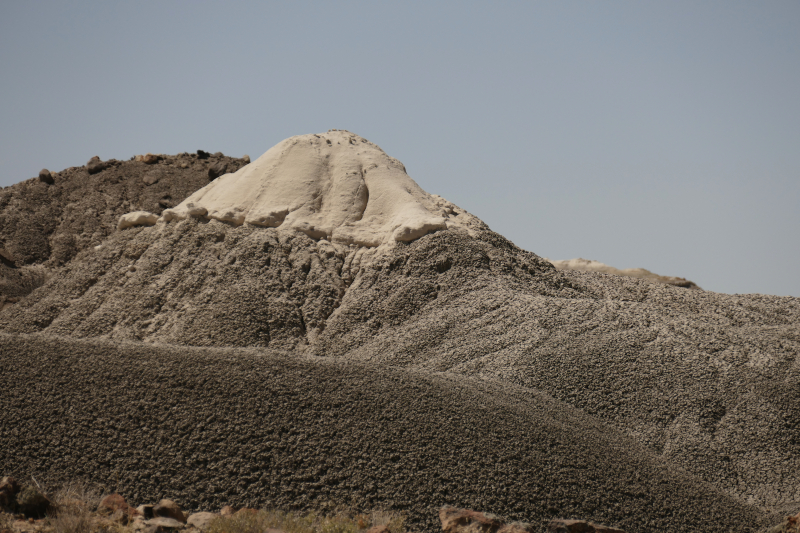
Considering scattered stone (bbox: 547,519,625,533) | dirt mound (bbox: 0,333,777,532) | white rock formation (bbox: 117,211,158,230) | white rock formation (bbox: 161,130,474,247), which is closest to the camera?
scattered stone (bbox: 547,519,625,533)

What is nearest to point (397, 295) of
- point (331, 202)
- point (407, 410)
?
point (331, 202)

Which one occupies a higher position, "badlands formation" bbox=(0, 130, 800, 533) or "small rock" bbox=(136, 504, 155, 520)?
"badlands formation" bbox=(0, 130, 800, 533)

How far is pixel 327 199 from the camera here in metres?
19.4

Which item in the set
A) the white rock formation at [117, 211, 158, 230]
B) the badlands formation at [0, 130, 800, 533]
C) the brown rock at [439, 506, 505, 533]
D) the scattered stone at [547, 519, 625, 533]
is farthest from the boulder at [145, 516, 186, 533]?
the white rock formation at [117, 211, 158, 230]

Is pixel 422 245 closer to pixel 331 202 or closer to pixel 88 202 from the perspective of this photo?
pixel 331 202

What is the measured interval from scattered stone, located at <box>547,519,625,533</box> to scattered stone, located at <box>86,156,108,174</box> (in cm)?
2913

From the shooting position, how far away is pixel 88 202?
28766 millimetres

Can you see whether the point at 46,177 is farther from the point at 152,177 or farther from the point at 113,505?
the point at 113,505

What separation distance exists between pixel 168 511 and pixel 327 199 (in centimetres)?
1327

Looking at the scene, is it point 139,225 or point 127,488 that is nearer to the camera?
point 127,488

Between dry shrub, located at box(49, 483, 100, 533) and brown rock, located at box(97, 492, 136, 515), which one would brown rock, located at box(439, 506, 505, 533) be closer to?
brown rock, located at box(97, 492, 136, 515)

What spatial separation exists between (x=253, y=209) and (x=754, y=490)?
1405cm

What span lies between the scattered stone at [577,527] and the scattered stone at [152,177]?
25812mm

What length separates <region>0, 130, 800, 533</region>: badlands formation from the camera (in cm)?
782
